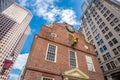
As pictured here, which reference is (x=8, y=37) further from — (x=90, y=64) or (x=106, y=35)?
(x=90, y=64)

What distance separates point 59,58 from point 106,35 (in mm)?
32804

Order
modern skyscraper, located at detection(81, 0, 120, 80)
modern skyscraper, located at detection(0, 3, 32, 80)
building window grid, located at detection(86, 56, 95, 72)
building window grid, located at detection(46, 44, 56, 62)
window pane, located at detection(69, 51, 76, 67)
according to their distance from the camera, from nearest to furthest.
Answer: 1. building window grid, located at detection(46, 44, 56, 62)
2. window pane, located at detection(69, 51, 76, 67)
3. building window grid, located at detection(86, 56, 95, 72)
4. modern skyscraper, located at detection(81, 0, 120, 80)
5. modern skyscraper, located at detection(0, 3, 32, 80)

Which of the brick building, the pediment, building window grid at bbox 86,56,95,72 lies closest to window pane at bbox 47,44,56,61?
the brick building

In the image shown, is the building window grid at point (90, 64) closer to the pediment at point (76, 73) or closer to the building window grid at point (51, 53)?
the pediment at point (76, 73)

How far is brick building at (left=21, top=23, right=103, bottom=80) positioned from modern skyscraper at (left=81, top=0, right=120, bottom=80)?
65.8 ft

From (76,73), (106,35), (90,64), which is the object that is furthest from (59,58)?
(106,35)

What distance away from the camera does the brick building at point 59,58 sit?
1070cm

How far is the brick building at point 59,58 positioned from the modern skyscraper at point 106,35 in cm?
2005

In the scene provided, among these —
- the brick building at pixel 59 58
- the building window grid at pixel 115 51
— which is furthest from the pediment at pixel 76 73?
the building window grid at pixel 115 51

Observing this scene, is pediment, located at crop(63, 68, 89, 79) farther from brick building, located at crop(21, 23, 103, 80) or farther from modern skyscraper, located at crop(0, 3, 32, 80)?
modern skyscraper, located at crop(0, 3, 32, 80)

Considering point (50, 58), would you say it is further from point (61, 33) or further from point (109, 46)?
point (109, 46)

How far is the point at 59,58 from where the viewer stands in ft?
42.0

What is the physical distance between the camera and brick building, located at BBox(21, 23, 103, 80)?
10.7 metres

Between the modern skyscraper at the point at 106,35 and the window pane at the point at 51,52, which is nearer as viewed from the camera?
the window pane at the point at 51,52
